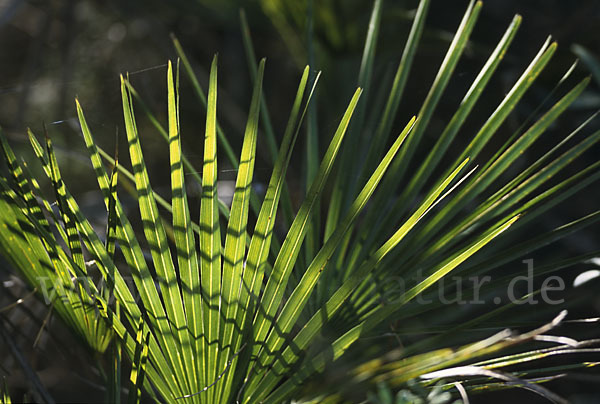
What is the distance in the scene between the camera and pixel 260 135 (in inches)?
90.1

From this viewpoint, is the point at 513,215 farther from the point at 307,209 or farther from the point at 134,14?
the point at 134,14

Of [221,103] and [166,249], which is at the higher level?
[221,103]

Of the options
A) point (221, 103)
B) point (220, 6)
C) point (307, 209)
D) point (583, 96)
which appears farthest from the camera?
point (221, 103)

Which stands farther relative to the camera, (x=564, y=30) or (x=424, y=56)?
(x=424, y=56)

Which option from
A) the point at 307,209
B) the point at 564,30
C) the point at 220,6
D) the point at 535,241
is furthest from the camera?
the point at 220,6

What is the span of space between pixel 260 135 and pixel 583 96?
50.0 inches

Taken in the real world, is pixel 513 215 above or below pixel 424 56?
below

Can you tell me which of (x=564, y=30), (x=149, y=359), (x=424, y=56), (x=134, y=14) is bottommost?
(x=149, y=359)

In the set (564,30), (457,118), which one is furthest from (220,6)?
(457,118)

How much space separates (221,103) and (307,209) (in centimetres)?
168

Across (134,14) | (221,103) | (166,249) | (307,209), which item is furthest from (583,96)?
(134,14)

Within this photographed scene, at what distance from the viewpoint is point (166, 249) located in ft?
2.19

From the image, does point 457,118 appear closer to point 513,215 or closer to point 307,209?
point 513,215

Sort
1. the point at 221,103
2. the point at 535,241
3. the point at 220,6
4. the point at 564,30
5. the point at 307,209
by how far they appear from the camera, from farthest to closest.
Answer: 1. the point at 221,103
2. the point at 220,6
3. the point at 564,30
4. the point at 535,241
5. the point at 307,209
